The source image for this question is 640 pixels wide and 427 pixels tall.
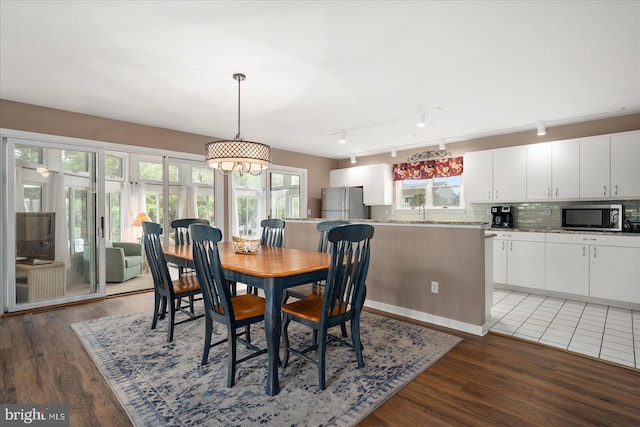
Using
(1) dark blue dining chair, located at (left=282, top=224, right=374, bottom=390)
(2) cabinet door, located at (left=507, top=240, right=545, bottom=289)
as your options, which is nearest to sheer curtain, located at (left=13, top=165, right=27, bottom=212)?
(1) dark blue dining chair, located at (left=282, top=224, right=374, bottom=390)

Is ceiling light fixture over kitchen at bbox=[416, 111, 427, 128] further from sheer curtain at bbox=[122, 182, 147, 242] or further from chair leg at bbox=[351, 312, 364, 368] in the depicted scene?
sheer curtain at bbox=[122, 182, 147, 242]

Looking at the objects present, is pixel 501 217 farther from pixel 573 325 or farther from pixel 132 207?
pixel 132 207

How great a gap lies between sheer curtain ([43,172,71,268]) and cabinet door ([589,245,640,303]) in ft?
21.7

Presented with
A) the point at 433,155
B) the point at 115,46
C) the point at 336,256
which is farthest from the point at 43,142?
the point at 433,155

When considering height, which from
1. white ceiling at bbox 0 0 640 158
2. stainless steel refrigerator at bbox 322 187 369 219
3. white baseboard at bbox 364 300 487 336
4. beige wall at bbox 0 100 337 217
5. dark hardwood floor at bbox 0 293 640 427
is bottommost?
dark hardwood floor at bbox 0 293 640 427

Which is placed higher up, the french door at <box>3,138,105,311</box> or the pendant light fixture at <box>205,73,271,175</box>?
the pendant light fixture at <box>205,73,271,175</box>

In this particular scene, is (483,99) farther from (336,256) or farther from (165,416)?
(165,416)

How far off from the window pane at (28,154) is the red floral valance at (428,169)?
5.55 m

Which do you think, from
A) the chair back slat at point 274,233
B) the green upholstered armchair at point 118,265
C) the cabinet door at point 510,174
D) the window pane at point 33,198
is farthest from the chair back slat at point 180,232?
the cabinet door at point 510,174

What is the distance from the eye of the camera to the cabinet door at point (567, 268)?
160 inches

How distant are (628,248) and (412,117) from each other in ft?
9.77

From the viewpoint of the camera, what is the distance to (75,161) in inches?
163

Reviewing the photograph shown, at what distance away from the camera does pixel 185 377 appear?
2223 millimetres

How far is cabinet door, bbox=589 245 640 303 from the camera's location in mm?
3764
